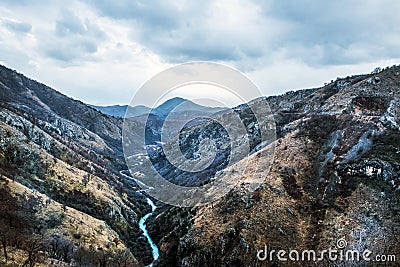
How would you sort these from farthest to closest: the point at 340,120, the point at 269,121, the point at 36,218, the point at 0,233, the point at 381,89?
the point at 269,121 → the point at 381,89 → the point at 340,120 → the point at 36,218 → the point at 0,233

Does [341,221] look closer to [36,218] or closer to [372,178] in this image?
[372,178]

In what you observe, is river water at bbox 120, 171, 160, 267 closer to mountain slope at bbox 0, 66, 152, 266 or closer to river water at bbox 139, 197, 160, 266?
river water at bbox 139, 197, 160, 266

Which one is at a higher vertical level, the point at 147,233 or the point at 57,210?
the point at 57,210

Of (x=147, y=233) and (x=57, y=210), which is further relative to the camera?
(x=147, y=233)

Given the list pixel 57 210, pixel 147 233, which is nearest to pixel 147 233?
pixel 147 233

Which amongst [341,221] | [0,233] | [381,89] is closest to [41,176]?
[0,233]

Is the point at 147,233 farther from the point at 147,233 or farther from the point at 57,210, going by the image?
the point at 57,210

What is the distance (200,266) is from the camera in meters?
84.9

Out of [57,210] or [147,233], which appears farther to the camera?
[147,233]

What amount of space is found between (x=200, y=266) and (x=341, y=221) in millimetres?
36538

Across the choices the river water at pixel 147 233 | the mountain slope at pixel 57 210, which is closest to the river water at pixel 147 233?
the river water at pixel 147 233

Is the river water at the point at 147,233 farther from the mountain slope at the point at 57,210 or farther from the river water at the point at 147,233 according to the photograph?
the mountain slope at the point at 57,210

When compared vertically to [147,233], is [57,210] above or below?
above

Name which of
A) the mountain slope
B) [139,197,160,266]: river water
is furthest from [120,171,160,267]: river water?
the mountain slope
